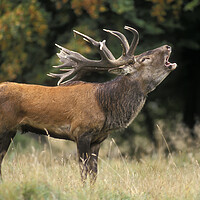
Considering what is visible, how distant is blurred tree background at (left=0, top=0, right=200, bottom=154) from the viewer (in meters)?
10.9

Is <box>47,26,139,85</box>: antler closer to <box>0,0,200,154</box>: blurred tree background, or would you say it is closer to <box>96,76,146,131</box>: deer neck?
<box>96,76,146,131</box>: deer neck

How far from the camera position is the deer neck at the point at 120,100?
658 cm

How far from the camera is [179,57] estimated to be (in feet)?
43.8

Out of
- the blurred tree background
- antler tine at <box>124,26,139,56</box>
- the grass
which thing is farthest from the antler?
the blurred tree background

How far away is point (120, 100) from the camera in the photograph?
6750mm

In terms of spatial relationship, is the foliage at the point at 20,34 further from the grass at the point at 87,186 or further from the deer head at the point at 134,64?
the grass at the point at 87,186

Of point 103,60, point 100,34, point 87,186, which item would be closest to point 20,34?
point 100,34

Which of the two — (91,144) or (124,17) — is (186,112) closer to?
(124,17)

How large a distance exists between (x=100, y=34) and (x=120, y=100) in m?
5.32

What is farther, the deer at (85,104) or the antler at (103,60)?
the antler at (103,60)

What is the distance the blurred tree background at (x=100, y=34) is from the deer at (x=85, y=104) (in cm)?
347

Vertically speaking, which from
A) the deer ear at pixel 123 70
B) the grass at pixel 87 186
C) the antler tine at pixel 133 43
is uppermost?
the antler tine at pixel 133 43

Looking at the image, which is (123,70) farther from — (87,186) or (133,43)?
(87,186)

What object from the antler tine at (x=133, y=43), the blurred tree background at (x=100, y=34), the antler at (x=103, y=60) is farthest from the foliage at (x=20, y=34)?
the antler tine at (x=133, y=43)
